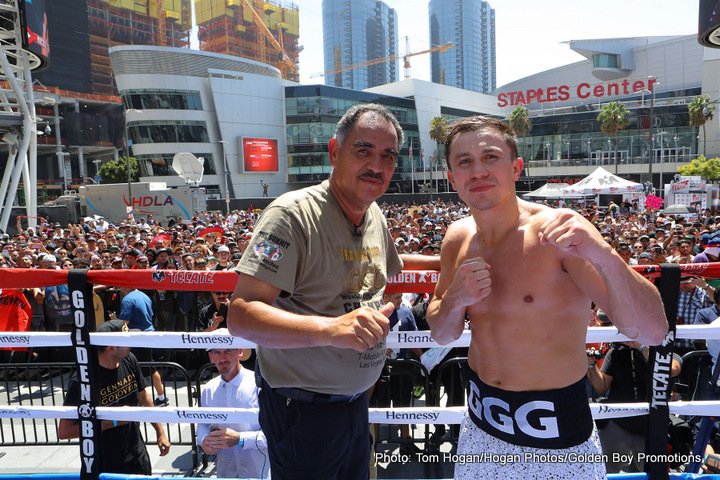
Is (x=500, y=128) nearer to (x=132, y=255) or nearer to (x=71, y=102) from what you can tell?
(x=132, y=255)

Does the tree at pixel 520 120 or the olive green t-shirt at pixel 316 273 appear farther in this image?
the tree at pixel 520 120

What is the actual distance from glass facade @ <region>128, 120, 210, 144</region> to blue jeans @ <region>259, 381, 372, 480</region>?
63.4m

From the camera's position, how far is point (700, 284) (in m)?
5.96

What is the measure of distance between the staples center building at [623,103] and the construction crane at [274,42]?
73.6 meters

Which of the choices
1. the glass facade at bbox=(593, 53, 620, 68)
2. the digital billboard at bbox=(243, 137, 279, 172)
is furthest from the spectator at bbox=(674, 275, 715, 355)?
the glass facade at bbox=(593, 53, 620, 68)

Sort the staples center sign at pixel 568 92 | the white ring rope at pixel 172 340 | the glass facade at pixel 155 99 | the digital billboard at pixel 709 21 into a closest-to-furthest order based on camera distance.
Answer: the white ring rope at pixel 172 340 → the digital billboard at pixel 709 21 → the glass facade at pixel 155 99 → the staples center sign at pixel 568 92

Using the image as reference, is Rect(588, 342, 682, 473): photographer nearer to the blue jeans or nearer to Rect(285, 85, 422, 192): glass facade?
the blue jeans

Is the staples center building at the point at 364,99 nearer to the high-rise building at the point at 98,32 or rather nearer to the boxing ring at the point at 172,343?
the high-rise building at the point at 98,32

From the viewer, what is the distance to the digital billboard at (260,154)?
207 feet

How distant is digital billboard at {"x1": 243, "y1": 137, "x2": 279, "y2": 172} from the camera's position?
2485 inches

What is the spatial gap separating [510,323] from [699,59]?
8712 centimetres

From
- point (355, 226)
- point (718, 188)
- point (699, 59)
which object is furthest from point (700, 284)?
point (699, 59)

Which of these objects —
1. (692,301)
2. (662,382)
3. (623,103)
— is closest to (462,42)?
(623,103)

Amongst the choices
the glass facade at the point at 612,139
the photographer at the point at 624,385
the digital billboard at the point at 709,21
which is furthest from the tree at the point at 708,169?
the photographer at the point at 624,385
